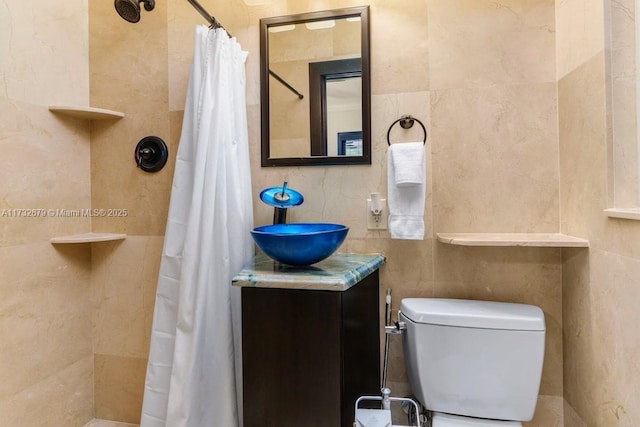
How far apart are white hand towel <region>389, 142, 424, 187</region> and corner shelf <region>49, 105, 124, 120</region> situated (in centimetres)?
138

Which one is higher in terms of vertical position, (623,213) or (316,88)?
(316,88)

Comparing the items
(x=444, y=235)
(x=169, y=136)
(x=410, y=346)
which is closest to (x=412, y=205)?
(x=444, y=235)

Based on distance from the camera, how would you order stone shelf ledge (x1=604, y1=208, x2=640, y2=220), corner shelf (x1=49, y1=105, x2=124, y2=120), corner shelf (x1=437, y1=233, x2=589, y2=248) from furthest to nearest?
corner shelf (x1=49, y1=105, x2=124, y2=120) → corner shelf (x1=437, y1=233, x2=589, y2=248) → stone shelf ledge (x1=604, y1=208, x2=640, y2=220)

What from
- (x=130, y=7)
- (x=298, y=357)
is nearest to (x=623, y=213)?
(x=298, y=357)

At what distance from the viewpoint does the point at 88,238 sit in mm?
1625

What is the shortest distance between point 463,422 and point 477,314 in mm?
401

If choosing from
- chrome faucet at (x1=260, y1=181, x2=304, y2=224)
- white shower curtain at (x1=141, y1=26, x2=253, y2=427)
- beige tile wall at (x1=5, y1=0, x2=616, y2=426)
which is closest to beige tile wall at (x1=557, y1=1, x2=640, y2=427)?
beige tile wall at (x1=5, y1=0, x2=616, y2=426)

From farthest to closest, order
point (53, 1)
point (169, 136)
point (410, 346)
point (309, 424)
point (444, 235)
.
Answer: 1. point (169, 136)
2. point (53, 1)
3. point (444, 235)
4. point (410, 346)
5. point (309, 424)

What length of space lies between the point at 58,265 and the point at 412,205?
1.65m

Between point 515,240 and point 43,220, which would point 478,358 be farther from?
point 43,220

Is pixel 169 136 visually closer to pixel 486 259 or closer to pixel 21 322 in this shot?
pixel 21 322

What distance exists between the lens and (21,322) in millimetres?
1453

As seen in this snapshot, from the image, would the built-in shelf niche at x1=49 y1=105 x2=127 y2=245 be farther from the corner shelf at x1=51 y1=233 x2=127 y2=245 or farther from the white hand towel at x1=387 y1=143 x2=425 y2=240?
the white hand towel at x1=387 y1=143 x2=425 y2=240

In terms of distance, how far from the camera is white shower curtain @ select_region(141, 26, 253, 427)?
1.29m
